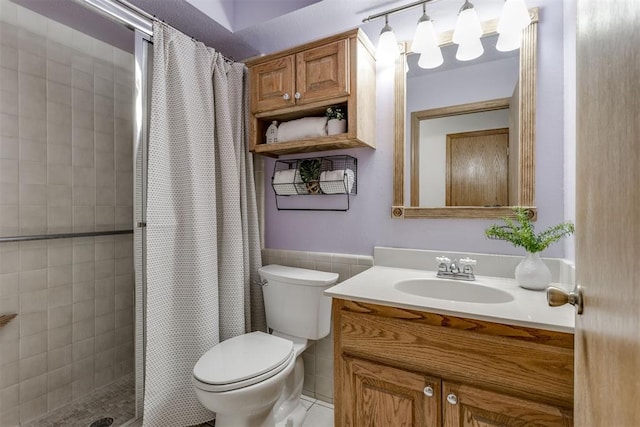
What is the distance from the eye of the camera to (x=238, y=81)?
1.85 meters

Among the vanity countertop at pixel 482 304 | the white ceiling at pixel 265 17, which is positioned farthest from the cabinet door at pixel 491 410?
the white ceiling at pixel 265 17

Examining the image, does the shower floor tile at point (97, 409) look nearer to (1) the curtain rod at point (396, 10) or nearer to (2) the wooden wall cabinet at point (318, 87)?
(2) the wooden wall cabinet at point (318, 87)

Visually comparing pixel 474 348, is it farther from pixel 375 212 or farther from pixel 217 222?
pixel 217 222

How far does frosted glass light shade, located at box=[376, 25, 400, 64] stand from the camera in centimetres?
150

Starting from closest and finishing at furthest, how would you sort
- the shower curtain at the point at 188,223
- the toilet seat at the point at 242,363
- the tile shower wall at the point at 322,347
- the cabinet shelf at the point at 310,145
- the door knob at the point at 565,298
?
the door knob at the point at 565,298 → the toilet seat at the point at 242,363 → the shower curtain at the point at 188,223 → the cabinet shelf at the point at 310,145 → the tile shower wall at the point at 322,347

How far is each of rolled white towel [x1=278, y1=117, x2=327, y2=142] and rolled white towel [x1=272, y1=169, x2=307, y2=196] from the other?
0.20 meters

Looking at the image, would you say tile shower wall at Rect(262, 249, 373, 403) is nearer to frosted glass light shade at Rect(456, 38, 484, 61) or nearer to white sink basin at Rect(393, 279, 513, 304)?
white sink basin at Rect(393, 279, 513, 304)

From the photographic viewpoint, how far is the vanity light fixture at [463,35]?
1.29 meters

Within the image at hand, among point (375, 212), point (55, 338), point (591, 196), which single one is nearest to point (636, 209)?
point (591, 196)

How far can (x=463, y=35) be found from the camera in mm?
1383

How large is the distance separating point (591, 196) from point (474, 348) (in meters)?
0.60

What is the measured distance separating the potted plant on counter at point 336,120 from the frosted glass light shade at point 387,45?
1.05 ft

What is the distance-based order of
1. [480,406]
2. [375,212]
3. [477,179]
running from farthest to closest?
[375,212] → [477,179] → [480,406]

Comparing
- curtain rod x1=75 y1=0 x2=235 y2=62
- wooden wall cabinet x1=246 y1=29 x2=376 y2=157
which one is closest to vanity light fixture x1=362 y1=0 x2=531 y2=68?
wooden wall cabinet x1=246 y1=29 x2=376 y2=157
